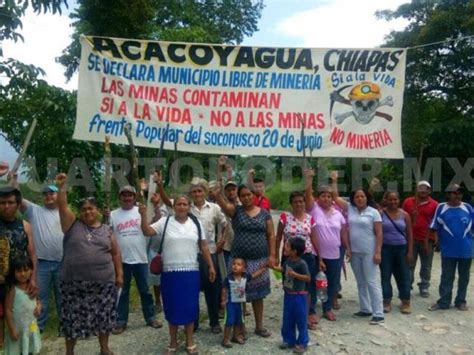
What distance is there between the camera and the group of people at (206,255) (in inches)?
168

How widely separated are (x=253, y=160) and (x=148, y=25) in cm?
916

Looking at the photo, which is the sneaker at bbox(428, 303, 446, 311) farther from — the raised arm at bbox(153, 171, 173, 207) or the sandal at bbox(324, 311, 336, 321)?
the raised arm at bbox(153, 171, 173, 207)

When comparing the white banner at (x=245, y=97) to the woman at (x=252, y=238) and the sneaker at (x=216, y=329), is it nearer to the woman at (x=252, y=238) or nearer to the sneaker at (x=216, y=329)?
the woman at (x=252, y=238)

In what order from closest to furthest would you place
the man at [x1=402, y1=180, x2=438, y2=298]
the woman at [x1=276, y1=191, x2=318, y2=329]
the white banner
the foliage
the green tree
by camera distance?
the woman at [x1=276, y1=191, x2=318, y2=329]
the white banner
the man at [x1=402, y1=180, x2=438, y2=298]
the green tree
the foliage

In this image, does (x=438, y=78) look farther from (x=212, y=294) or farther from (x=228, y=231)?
(x=212, y=294)

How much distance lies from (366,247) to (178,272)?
2139mm

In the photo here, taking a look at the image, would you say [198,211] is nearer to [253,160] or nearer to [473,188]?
[253,160]

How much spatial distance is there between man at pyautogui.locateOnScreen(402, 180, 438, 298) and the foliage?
29.9 ft

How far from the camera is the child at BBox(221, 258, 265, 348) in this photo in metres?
4.82

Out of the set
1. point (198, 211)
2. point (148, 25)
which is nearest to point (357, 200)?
point (198, 211)

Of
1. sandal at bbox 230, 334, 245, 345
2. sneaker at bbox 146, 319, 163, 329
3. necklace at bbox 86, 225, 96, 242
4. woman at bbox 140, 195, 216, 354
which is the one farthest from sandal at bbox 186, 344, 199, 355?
necklace at bbox 86, 225, 96, 242

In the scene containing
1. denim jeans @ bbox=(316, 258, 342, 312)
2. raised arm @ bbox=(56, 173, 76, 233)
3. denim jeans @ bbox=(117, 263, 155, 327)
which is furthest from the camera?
denim jeans @ bbox=(316, 258, 342, 312)

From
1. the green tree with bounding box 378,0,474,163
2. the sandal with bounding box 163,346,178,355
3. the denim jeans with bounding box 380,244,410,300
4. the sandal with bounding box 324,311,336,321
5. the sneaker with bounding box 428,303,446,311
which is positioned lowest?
the sandal with bounding box 163,346,178,355

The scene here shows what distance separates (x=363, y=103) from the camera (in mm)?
6039
